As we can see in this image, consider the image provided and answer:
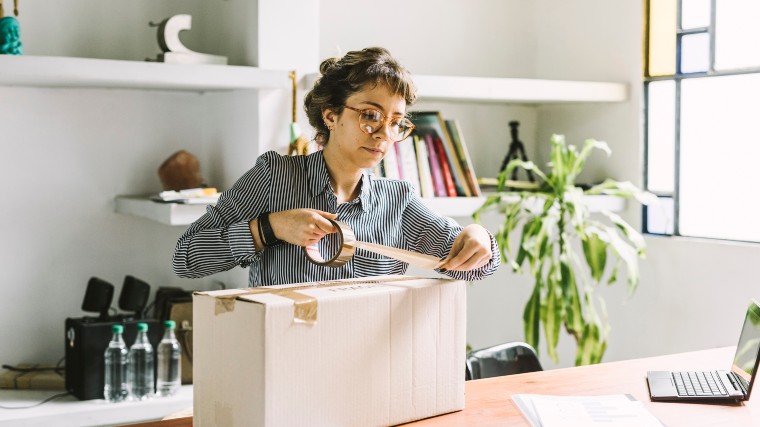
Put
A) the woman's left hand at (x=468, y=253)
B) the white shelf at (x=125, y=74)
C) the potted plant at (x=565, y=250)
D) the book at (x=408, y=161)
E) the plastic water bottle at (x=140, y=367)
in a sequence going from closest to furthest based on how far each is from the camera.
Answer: the woman's left hand at (x=468, y=253) → the white shelf at (x=125, y=74) → the plastic water bottle at (x=140, y=367) → the potted plant at (x=565, y=250) → the book at (x=408, y=161)

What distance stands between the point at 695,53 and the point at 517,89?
0.71m

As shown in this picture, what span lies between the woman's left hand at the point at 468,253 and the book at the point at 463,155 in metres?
1.86

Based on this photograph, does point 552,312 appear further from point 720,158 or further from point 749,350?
point 749,350

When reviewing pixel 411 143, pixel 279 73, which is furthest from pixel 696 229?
pixel 279 73

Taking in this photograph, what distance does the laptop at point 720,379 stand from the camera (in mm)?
1774

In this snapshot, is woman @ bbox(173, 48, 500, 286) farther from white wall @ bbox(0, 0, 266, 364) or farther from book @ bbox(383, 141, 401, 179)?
book @ bbox(383, 141, 401, 179)

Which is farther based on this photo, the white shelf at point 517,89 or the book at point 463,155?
the book at point 463,155

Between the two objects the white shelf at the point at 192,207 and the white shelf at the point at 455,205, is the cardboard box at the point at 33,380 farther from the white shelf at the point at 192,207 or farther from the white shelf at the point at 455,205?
the white shelf at the point at 455,205

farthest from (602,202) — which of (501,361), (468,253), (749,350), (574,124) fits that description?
(468,253)

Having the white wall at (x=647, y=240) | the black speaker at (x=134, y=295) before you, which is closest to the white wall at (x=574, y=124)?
the white wall at (x=647, y=240)

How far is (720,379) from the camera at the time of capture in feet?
6.25

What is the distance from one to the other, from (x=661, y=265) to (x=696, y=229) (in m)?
0.22

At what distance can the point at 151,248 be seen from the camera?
3385 mm

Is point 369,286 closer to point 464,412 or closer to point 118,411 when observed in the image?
point 464,412
